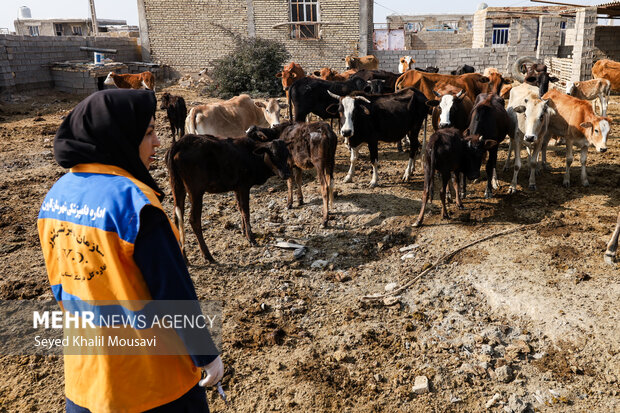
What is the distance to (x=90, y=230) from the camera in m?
1.91

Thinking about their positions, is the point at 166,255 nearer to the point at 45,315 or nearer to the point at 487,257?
the point at 45,315

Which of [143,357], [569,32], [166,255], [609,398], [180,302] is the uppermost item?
[569,32]

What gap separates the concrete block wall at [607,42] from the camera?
19328 mm

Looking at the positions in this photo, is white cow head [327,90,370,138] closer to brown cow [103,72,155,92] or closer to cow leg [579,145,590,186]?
cow leg [579,145,590,186]

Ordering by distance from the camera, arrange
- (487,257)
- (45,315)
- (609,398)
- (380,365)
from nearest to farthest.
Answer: (609,398), (380,365), (45,315), (487,257)

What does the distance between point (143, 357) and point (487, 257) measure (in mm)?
4604

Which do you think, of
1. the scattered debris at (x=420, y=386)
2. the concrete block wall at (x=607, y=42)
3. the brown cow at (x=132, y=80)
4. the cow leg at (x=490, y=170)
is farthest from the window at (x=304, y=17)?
the scattered debris at (x=420, y=386)

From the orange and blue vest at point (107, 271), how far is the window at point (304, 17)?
21.8 metres

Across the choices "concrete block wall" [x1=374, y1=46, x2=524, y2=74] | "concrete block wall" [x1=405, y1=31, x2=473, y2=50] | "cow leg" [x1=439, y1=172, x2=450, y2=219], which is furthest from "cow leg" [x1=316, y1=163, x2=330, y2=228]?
"concrete block wall" [x1=405, y1=31, x2=473, y2=50]

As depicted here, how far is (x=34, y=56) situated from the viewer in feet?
62.4

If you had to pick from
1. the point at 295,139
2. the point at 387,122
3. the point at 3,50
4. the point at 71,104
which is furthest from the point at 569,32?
the point at 3,50

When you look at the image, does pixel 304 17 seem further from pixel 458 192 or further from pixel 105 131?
pixel 105 131

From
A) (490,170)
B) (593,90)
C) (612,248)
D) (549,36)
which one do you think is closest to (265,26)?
(549,36)

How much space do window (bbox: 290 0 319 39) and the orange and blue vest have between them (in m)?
21.8
